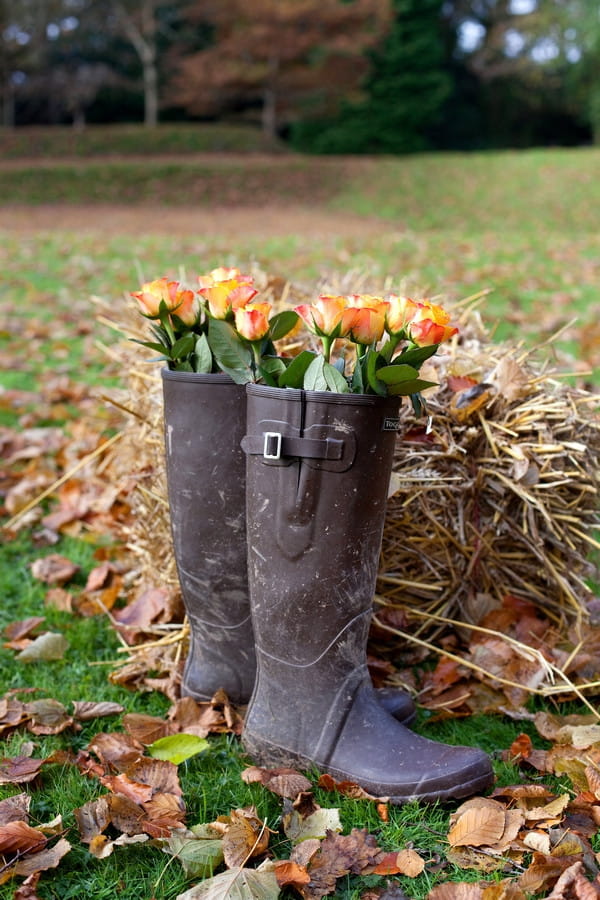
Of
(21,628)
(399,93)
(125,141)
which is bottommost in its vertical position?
(21,628)

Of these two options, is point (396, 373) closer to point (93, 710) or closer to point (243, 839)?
point (243, 839)

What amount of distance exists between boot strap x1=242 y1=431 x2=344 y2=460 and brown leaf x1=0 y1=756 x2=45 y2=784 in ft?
2.44

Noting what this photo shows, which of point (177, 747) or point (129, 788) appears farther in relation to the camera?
point (177, 747)

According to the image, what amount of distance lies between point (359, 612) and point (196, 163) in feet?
65.2

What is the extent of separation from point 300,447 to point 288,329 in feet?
0.92

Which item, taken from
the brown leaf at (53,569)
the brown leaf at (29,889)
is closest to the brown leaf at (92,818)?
the brown leaf at (29,889)

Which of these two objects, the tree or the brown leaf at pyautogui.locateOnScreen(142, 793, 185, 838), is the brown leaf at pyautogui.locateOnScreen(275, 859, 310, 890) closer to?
the brown leaf at pyautogui.locateOnScreen(142, 793, 185, 838)

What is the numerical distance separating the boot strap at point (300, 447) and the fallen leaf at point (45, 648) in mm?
929

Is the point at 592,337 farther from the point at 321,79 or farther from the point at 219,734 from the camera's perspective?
the point at 321,79

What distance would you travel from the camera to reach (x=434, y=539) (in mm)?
1921

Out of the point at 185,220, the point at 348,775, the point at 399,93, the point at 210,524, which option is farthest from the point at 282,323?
the point at 399,93

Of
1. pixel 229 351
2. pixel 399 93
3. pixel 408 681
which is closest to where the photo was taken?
pixel 229 351

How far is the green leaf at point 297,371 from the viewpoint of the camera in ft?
4.52

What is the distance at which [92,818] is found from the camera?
1338 millimetres
